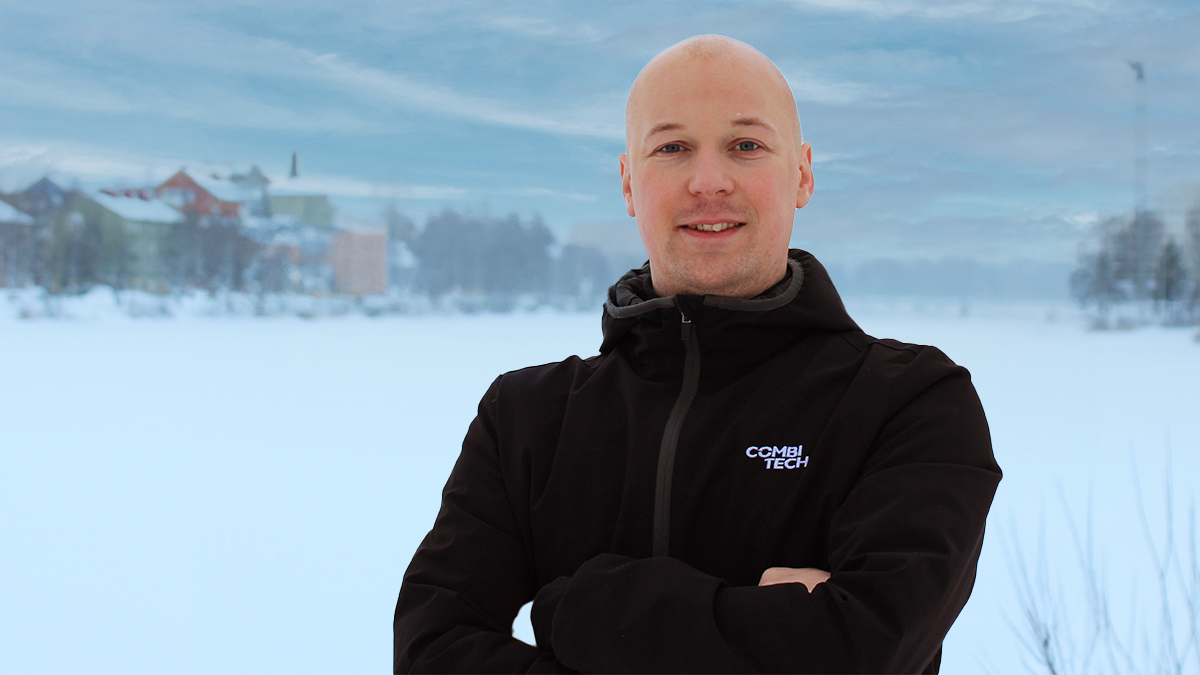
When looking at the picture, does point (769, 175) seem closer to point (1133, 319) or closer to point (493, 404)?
point (493, 404)

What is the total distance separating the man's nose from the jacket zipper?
0.18 metres

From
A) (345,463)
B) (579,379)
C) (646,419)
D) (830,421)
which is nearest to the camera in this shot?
(830,421)

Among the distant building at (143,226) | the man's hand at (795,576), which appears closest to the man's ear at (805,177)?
the man's hand at (795,576)

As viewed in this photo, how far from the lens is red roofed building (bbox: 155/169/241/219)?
4.50 m

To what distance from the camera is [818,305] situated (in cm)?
113

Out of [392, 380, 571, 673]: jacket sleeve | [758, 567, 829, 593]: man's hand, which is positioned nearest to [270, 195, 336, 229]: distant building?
[392, 380, 571, 673]: jacket sleeve

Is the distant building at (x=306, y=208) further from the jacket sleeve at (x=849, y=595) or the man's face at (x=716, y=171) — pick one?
the jacket sleeve at (x=849, y=595)

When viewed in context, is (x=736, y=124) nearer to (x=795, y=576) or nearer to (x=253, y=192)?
(x=795, y=576)

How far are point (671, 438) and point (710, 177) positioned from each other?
38cm

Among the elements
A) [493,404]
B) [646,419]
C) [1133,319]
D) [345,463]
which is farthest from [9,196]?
[1133,319]

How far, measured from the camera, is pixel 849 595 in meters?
0.86

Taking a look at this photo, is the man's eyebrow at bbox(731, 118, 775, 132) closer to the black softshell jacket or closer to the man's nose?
the man's nose

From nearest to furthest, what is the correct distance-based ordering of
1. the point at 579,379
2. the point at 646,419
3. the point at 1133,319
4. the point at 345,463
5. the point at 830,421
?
the point at 830,421 < the point at 646,419 < the point at 579,379 < the point at 1133,319 < the point at 345,463

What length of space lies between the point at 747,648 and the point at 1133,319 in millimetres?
3805
